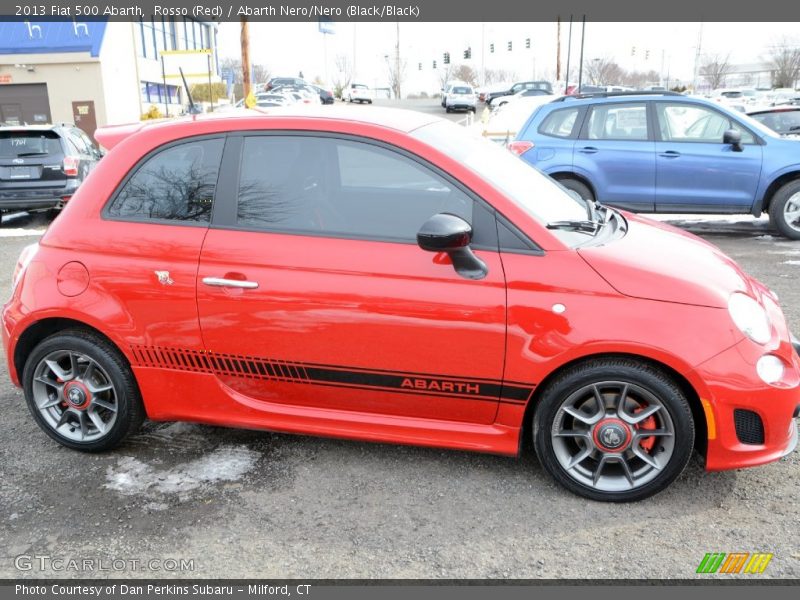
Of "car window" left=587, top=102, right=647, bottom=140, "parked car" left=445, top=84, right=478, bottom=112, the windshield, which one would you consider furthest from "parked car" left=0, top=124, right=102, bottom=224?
"parked car" left=445, top=84, right=478, bottom=112

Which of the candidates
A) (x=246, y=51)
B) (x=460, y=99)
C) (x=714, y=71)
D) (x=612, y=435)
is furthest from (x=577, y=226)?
(x=714, y=71)

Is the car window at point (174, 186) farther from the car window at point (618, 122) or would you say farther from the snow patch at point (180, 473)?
the car window at point (618, 122)

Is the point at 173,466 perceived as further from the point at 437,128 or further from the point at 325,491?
the point at 437,128

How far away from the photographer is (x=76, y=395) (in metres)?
3.63

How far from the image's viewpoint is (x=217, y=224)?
11.1ft

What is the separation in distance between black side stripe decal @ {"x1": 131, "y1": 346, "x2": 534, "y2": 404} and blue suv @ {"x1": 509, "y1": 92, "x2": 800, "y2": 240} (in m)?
6.20

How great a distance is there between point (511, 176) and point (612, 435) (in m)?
1.36

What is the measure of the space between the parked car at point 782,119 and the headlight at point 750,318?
362 inches

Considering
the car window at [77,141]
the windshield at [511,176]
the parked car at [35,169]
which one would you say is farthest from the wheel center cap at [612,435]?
the car window at [77,141]

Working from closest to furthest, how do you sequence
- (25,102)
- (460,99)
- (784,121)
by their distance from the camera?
(784,121)
(25,102)
(460,99)

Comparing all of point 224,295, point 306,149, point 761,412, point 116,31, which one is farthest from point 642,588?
point 116,31

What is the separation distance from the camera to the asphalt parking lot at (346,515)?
2805 mm

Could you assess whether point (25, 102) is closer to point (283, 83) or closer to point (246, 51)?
point (246, 51)

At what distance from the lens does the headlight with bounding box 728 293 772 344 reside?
118 inches
